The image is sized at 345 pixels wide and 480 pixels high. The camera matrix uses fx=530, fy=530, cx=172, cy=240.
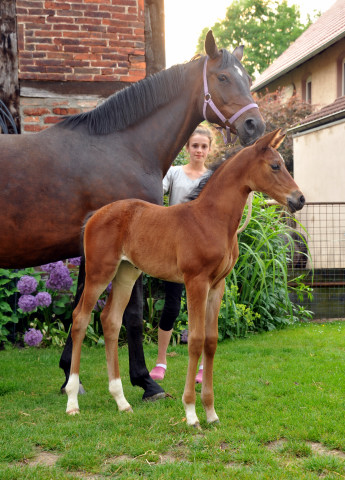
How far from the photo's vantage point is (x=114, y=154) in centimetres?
411

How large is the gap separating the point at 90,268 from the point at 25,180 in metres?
0.84

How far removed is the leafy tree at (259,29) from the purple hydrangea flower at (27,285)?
3301 centimetres

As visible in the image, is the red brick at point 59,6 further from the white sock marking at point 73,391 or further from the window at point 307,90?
the window at point 307,90

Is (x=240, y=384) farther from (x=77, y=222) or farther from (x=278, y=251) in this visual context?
(x=278, y=251)

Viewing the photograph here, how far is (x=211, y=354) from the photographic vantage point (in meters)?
3.53

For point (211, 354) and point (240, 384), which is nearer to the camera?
point (211, 354)

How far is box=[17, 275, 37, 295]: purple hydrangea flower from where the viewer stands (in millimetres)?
6102

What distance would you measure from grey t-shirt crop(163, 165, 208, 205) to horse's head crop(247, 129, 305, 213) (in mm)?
1657

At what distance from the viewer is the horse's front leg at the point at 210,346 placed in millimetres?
3482

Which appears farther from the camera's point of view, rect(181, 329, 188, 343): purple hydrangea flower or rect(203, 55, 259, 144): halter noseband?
rect(181, 329, 188, 343): purple hydrangea flower

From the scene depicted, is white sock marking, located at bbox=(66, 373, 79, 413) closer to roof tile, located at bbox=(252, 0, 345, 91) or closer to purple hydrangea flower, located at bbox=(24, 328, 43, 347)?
purple hydrangea flower, located at bbox=(24, 328, 43, 347)

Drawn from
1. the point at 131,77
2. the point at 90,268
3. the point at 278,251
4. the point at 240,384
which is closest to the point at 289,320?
the point at 278,251

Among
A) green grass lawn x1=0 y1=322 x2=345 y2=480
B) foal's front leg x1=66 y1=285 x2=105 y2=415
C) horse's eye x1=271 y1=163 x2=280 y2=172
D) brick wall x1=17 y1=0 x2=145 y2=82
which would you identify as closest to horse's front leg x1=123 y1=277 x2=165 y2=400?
green grass lawn x1=0 y1=322 x2=345 y2=480

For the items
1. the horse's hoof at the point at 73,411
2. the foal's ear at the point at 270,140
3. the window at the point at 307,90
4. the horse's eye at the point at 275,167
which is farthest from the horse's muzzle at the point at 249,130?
the window at the point at 307,90
